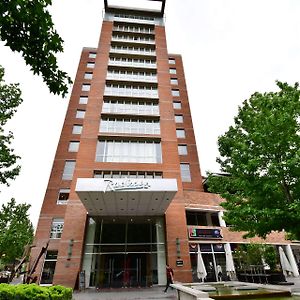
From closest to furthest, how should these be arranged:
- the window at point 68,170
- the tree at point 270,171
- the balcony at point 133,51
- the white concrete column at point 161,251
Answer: the tree at point 270,171
the white concrete column at point 161,251
the window at point 68,170
the balcony at point 133,51

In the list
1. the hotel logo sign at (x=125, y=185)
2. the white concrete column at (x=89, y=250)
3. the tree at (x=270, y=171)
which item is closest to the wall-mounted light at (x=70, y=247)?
the white concrete column at (x=89, y=250)

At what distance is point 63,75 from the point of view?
4242 mm

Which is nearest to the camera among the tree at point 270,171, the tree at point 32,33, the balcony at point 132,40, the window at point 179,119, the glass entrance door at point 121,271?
the tree at point 32,33

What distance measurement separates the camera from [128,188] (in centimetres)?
1550

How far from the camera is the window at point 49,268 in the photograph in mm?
21548

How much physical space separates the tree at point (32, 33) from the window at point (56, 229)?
23.3 meters

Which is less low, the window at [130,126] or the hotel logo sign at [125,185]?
the window at [130,126]

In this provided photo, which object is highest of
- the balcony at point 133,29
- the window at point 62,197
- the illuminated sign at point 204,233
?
the balcony at point 133,29

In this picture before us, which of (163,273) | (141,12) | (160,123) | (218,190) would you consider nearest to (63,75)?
(218,190)

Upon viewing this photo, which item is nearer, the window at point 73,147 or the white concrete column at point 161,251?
the white concrete column at point 161,251

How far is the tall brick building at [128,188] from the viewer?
1795cm

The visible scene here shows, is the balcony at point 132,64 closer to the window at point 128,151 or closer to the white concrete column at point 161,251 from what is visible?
the window at point 128,151

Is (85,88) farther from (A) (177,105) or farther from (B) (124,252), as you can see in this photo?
(B) (124,252)

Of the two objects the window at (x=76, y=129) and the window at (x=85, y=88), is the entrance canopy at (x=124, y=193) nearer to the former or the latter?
the window at (x=76, y=129)
